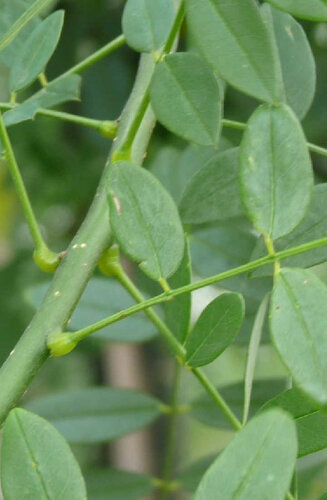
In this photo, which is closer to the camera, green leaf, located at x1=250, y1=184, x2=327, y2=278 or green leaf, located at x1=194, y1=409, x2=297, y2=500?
green leaf, located at x1=194, y1=409, x2=297, y2=500

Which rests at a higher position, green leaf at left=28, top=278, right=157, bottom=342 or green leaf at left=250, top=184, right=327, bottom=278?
green leaf at left=250, top=184, right=327, bottom=278

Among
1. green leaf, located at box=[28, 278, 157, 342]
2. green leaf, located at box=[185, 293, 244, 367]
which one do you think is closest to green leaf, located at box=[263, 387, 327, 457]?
green leaf, located at box=[185, 293, 244, 367]

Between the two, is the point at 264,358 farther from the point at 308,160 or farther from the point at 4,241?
the point at 308,160

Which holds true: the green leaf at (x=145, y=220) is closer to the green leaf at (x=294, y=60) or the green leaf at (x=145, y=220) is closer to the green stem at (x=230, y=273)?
the green stem at (x=230, y=273)

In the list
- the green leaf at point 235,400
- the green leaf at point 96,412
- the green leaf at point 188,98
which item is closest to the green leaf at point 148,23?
the green leaf at point 188,98

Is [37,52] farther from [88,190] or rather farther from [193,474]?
[88,190]

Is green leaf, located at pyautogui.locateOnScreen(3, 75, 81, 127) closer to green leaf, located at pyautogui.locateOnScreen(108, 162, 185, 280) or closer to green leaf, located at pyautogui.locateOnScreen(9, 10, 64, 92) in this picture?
green leaf, located at pyautogui.locateOnScreen(9, 10, 64, 92)

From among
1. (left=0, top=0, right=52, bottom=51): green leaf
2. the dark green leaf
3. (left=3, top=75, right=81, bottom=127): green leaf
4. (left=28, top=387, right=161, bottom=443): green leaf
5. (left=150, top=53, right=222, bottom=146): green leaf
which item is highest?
(left=0, top=0, right=52, bottom=51): green leaf
